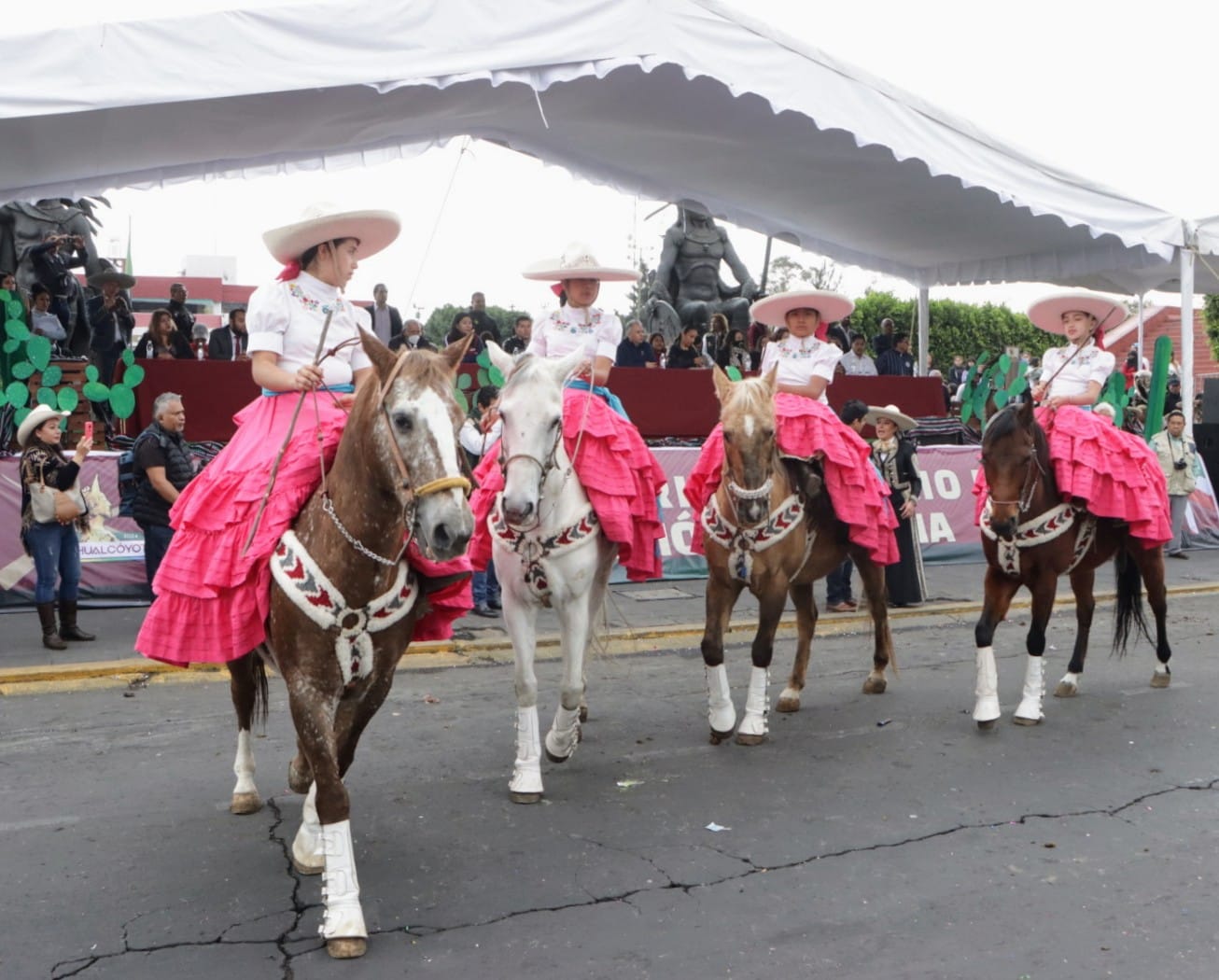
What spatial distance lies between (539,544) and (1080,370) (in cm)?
402

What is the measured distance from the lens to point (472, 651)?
8.94 metres

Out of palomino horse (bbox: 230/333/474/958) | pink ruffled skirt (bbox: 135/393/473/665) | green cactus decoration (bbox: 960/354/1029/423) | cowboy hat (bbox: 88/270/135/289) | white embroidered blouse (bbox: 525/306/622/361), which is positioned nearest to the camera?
palomino horse (bbox: 230/333/474/958)

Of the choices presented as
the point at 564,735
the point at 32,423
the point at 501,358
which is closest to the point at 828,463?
the point at 564,735

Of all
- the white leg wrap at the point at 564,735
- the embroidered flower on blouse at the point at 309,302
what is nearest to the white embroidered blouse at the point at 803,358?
the white leg wrap at the point at 564,735

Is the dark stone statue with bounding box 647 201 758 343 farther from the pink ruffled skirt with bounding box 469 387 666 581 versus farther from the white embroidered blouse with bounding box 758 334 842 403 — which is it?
the pink ruffled skirt with bounding box 469 387 666 581

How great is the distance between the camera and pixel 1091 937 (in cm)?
386

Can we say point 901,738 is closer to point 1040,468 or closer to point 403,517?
point 1040,468

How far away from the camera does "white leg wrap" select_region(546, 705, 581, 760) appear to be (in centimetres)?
568

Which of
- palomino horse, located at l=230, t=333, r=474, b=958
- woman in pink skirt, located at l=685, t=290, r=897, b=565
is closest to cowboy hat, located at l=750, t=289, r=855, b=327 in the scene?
woman in pink skirt, located at l=685, t=290, r=897, b=565

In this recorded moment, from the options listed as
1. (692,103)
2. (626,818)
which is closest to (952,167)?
(692,103)

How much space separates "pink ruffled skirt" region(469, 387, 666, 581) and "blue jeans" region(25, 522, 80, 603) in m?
4.37

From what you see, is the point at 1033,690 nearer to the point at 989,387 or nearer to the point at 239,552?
the point at 239,552

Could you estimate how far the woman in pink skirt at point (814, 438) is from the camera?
268 inches

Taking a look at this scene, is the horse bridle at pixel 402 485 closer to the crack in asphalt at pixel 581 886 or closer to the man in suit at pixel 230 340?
the crack in asphalt at pixel 581 886
